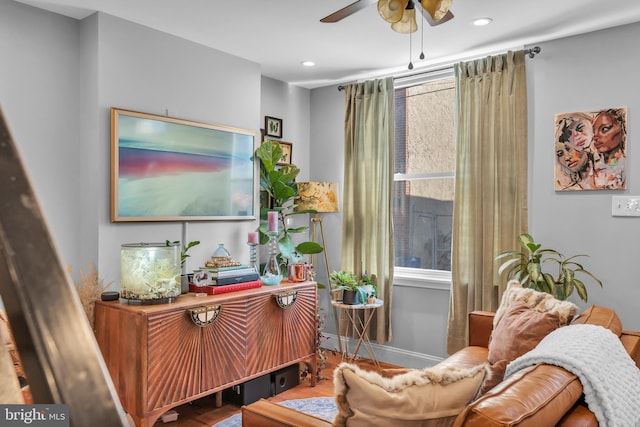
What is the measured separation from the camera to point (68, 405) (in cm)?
24

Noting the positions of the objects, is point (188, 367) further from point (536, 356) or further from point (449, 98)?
point (449, 98)

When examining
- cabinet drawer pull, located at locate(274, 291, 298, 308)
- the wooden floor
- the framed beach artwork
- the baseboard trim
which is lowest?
the wooden floor

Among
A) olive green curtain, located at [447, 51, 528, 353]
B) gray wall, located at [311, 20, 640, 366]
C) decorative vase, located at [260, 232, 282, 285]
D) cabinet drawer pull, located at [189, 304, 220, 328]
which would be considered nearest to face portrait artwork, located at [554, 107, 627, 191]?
gray wall, located at [311, 20, 640, 366]

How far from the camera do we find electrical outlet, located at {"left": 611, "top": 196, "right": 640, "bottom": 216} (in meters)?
3.08

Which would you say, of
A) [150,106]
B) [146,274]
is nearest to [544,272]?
[146,274]

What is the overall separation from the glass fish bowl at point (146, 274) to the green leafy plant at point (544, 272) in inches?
87.0

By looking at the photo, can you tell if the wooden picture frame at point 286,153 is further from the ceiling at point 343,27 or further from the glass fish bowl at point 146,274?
the glass fish bowl at point 146,274

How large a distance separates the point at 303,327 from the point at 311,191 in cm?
124

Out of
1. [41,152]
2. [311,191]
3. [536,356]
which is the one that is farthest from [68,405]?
[311,191]

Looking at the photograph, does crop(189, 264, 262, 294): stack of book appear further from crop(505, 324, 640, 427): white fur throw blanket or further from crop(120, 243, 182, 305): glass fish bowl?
crop(505, 324, 640, 427): white fur throw blanket

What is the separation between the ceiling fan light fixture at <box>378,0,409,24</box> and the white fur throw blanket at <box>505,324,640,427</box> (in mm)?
1522

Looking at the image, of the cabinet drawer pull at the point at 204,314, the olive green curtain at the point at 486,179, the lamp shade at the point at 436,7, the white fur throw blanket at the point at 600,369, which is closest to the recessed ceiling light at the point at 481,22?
the olive green curtain at the point at 486,179

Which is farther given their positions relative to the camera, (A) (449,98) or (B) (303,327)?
(A) (449,98)

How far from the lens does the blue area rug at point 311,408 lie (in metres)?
3.09
